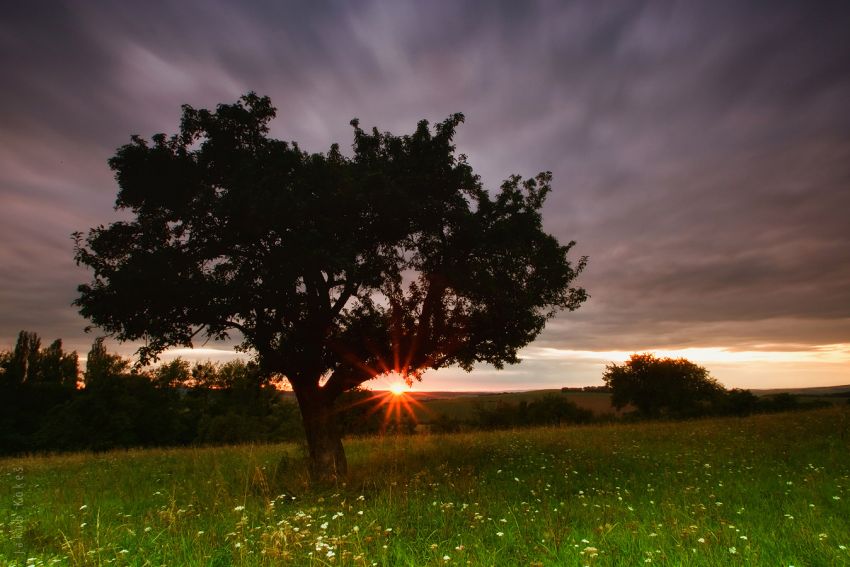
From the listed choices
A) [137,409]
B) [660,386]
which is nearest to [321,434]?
[137,409]

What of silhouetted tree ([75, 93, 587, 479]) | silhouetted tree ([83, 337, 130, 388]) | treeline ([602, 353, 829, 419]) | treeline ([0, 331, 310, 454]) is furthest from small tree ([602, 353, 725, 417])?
silhouetted tree ([83, 337, 130, 388])

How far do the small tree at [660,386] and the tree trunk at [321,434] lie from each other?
59746mm

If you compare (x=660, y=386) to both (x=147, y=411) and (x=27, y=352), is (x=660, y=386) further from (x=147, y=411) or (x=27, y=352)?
(x=27, y=352)

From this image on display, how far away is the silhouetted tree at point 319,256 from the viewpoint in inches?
508

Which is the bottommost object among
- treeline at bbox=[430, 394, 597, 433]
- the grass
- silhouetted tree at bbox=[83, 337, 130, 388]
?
treeline at bbox=[430, 394, 597, 433]

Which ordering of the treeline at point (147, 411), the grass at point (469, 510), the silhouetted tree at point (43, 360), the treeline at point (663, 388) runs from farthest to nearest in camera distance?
the silhouetted tree at point (43, 360) → the treeline at point (663, 388) → the treeline at point (147, 411) → the grass at point (469, 510)

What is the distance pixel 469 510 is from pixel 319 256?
23.9 feet

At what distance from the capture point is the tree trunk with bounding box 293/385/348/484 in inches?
567

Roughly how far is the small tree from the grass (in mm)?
49163

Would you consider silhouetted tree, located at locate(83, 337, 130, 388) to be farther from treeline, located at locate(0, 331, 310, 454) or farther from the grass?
the grass

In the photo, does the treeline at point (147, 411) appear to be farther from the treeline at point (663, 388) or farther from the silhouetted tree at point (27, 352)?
the treeline at point (663, 388)

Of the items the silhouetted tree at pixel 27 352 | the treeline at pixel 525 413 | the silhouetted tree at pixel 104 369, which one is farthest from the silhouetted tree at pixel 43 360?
the treeline at pixel 525 413

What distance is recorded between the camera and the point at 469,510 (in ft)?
28.2

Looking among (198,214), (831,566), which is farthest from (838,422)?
(198,214)
